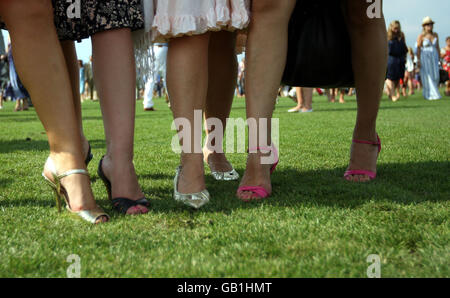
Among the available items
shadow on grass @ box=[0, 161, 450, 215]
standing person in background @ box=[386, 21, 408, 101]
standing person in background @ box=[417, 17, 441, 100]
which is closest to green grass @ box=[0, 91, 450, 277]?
shadow on grass @ box=[0, 161, 450, 215]

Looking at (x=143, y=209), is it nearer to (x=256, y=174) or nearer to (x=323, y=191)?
(x=256, y=174)

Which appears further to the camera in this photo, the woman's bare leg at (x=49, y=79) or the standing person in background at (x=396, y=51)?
A: the standing person in background at (x=396, y=51)

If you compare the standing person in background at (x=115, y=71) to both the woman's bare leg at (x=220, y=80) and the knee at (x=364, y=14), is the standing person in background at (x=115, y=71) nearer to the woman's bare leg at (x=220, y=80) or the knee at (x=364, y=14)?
the woman's bare leg at (x=220, y=80)

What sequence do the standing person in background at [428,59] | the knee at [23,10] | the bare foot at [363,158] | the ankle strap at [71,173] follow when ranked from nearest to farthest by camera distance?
the knee at [23,10] → the ankle strap at [71,173] → the bare foot at [363,158] → the standing person in background at [428,59]

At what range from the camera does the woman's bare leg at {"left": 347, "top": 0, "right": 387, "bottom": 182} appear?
6.99 feet

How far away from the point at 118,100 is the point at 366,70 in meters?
1.20

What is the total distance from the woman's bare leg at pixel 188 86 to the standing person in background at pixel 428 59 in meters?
12.7

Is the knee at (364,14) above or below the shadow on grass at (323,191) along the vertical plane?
above

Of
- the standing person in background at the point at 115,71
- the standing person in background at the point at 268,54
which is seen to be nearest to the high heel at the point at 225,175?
the standing person in background at the point at 268,54

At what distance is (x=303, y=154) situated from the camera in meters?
3.12

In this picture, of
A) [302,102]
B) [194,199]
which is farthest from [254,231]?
[302,102]

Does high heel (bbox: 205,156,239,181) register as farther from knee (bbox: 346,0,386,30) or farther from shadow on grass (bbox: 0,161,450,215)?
knee (bbox: 346,0,386,30)

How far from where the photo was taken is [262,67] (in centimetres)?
188

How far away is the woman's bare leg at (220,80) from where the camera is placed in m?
2.37
